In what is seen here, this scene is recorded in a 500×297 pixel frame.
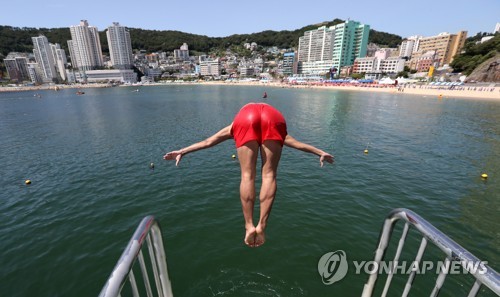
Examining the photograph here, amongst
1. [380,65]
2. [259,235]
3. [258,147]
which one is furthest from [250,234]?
[380,65]

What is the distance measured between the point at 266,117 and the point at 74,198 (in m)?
15.9

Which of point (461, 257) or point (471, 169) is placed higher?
point (461, 257)

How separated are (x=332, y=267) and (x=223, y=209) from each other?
615cm

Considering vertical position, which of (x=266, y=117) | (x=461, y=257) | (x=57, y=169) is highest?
(x=266, y=117)

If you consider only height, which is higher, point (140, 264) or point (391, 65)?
point (391, 65)

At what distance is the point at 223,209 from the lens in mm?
13352

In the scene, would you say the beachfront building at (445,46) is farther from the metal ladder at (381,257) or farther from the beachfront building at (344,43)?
the metal ladder at (381,257)

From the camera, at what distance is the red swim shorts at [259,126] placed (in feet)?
13.5

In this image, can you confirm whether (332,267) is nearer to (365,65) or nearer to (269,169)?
(269,169)

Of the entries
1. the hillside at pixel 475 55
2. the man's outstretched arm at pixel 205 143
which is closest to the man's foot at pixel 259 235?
the man's outstretched arm at pixel 205 143

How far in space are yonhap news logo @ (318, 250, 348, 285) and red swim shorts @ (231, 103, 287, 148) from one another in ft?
22.8

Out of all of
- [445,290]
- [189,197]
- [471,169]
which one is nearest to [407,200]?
[445,290]

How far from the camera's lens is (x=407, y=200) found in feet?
45.9

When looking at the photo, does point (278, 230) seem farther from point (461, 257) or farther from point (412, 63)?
point (412, 63)
